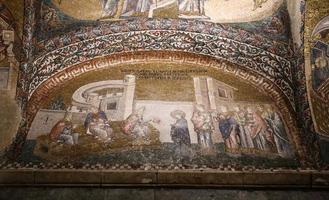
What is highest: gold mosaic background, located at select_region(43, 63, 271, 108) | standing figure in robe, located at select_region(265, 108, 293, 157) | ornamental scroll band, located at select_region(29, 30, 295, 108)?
ornamental scroll band, located at select_region(29, 30, 295, 108)

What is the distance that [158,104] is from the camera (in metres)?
7.72

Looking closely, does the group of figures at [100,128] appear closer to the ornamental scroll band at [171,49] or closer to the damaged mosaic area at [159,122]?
the damaged mosaic area at [159,122]

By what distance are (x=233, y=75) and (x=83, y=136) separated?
8.82ft

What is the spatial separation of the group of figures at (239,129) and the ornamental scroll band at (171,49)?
723 mm

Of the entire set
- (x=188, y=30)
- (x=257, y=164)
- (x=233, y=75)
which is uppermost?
(x=188, y=30)

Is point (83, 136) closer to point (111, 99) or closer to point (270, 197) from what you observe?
point (111, 99)

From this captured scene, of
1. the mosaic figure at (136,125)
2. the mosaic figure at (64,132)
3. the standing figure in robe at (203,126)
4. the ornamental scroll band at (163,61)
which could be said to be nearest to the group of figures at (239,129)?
the standing figure in robe at (203,126)

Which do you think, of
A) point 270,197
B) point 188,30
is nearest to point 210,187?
point 270,197

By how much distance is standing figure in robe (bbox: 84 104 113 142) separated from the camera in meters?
7.26

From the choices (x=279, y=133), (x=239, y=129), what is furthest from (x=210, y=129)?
(x=279, y=133)

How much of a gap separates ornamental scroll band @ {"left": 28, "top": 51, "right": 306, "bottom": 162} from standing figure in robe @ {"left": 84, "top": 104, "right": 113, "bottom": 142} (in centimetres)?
84

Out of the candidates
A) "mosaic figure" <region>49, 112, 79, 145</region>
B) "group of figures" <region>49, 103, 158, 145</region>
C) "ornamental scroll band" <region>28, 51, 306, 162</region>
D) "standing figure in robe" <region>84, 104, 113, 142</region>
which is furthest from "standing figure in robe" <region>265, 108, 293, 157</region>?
"mosaic figure" <region>49, 112, 79, 145</region>

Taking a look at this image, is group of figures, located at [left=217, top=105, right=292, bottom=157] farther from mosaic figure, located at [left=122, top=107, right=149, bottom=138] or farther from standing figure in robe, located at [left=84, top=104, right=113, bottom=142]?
standing figure in robe, located at [left=84, top=104, right=113, bottom=142]

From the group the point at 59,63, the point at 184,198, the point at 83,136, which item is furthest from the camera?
the point at 59,63
